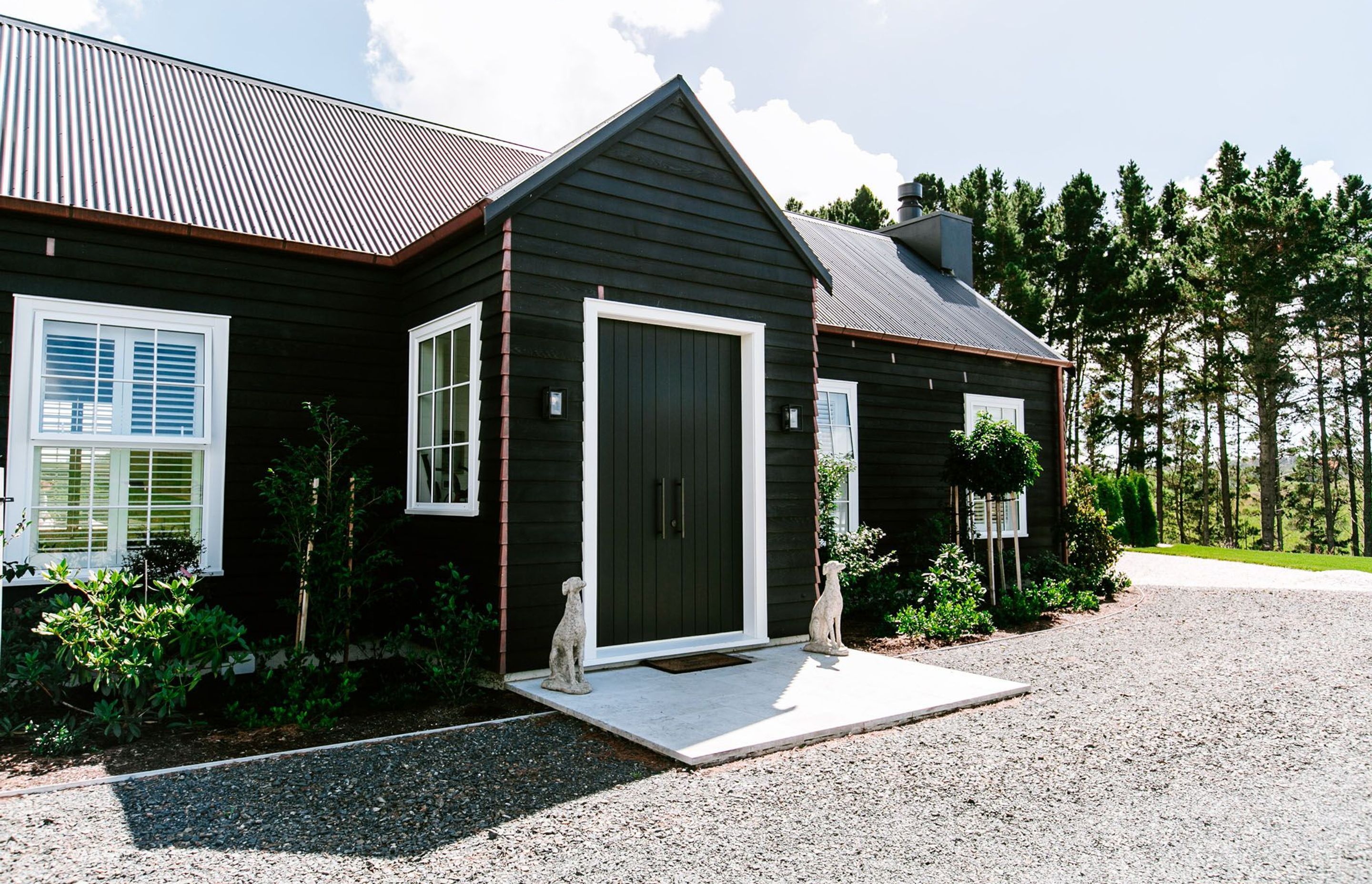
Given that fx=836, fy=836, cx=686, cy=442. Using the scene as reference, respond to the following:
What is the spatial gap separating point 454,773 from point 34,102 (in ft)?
21.9

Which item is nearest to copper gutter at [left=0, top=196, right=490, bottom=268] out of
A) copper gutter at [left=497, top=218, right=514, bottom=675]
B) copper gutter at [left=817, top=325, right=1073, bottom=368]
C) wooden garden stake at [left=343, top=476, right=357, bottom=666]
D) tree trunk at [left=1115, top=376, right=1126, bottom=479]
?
copper gutter at [left=497, top=218, right=514, bottom=675]

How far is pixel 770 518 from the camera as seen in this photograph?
22.2 feet

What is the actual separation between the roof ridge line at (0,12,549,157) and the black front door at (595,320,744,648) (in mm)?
5066

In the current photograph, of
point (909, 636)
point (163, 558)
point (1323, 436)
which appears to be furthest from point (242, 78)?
point (1323, 436)

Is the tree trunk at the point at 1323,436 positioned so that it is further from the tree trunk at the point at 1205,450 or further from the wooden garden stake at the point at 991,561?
the wooden garden stake at the point at 991,561

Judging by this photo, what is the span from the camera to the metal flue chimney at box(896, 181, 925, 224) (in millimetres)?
15656

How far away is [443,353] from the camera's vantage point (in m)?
6.33

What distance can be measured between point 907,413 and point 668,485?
197 inches

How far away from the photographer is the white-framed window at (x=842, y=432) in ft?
31.4

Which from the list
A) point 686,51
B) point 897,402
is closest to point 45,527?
point 686,51

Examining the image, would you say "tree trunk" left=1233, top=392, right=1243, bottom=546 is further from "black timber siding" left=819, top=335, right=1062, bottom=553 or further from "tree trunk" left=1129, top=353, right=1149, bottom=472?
"black timber siding" left=819, top=335, right=1062, bottom=553

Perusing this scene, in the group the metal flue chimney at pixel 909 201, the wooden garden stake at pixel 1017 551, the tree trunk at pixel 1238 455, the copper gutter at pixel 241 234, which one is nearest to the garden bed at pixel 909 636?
the wooden garden stake at pixel 1017 551

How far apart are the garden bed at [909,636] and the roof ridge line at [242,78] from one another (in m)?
6.69

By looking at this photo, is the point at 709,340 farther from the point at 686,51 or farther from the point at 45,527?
the point at 45,527
